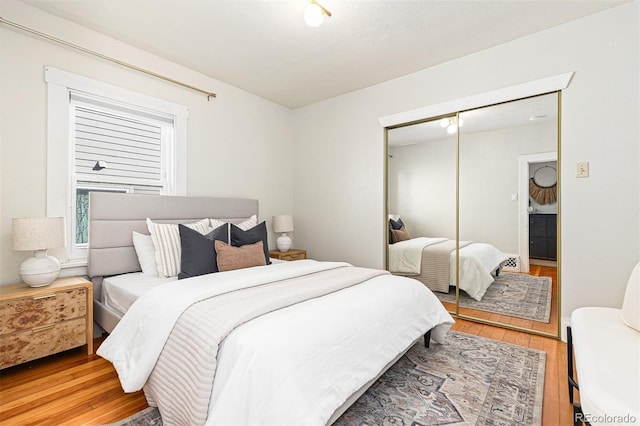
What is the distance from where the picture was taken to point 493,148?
9.96ft

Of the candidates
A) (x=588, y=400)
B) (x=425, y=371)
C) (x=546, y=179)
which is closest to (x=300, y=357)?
(x=588, y=400)

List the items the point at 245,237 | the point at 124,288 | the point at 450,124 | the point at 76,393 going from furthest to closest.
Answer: the point at 450,124
the point at 245,237
the point at 124,288
the point at 76,393

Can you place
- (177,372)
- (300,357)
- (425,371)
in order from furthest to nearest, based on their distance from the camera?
(425,371), (177,372), (300,357)

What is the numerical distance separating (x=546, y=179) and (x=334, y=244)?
242 cm

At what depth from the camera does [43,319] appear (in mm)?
2066

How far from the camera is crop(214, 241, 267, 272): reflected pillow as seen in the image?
2463mm

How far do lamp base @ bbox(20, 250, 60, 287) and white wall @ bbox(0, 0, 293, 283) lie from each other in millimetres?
259

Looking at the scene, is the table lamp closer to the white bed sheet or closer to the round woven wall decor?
the white bed sheet

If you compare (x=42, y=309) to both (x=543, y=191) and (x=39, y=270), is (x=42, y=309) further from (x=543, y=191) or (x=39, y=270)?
(x=543, y=191)

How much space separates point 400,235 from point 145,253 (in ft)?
8.79

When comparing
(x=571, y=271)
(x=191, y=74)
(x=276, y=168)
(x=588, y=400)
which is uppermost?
(x=191, y=74)

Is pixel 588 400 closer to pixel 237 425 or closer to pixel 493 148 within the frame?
pixel 237 425

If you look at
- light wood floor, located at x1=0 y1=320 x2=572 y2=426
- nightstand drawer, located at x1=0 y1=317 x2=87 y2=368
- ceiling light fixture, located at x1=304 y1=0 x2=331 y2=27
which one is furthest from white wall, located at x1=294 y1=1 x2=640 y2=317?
nightstand drawer, located at x1=0 y1=317 x2=87 y2=368

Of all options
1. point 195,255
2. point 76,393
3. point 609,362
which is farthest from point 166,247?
point 609,362
